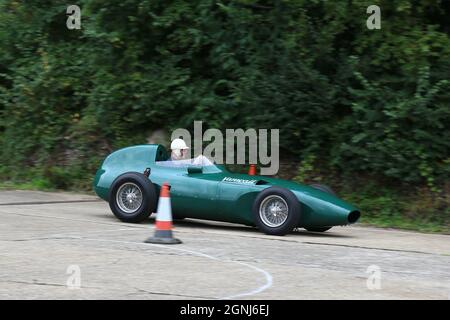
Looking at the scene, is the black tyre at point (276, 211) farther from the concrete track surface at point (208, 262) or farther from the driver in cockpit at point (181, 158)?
the driver in cockpit at point (181, 158)

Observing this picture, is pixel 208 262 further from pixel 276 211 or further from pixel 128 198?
pixel 128 198

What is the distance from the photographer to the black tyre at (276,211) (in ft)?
33.9

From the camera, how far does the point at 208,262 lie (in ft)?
27.2

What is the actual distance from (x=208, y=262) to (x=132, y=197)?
11.1 ft

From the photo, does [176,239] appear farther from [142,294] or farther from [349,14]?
[349,14]

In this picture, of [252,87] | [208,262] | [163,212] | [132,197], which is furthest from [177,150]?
[252,87]

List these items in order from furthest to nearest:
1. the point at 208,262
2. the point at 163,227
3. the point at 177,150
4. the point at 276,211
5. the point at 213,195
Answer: the point at 177,150 < the point at 213,195 < the point at 276,211 < the point at 163,227 < the point at 208,262

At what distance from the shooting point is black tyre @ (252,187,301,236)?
10328 mm

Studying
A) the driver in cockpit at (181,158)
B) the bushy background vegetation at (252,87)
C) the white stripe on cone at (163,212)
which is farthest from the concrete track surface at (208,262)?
the bushy background vegetation at (252,87)

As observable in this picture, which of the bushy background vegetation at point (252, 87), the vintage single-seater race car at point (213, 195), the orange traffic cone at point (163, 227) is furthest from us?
the bushy background vegetation at point (252, 87)

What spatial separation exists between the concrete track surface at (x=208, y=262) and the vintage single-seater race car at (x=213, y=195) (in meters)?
0.26

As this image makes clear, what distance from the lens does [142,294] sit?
6.60 meters

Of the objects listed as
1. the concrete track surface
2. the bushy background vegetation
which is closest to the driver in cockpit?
the concrete track surface
